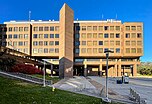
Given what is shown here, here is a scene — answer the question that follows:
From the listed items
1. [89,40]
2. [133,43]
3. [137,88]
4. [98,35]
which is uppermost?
[98,35]

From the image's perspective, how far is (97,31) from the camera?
97.8m

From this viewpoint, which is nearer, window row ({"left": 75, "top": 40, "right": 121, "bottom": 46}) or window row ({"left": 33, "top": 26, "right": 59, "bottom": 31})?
window row ({"left": 75, "top": 40, "right": 121, "bottom": 46})

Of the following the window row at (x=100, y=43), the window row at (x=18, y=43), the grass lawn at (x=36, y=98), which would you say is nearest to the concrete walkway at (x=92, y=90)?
the grass lawn at (x=36, y=98)

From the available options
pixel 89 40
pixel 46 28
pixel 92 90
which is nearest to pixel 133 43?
pixel 89 40

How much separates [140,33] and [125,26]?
6.13m

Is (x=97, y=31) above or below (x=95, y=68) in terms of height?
above

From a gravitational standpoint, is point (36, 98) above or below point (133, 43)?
below

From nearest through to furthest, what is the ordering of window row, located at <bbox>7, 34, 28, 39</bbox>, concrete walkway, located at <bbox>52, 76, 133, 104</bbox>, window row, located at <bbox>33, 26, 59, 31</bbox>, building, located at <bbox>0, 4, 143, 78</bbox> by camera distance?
concrete walkway, located at <bbox>52, 76, 133, 104</bbox> → building, located at <bbox>0, 4, 143, 78</bbox> → window row, located at <bbox>7, 34, 28, 39</bbox> → window row, located at <bbox>33, 26, 59, 31</bbox>

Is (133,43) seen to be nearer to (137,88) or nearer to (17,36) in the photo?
(17,36)

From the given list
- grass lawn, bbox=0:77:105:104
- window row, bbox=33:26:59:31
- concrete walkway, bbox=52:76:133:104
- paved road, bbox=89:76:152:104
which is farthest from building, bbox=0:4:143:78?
grass lawn, bbox=0:77:105:104

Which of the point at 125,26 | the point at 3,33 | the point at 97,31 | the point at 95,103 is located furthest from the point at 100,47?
the point at 95,103

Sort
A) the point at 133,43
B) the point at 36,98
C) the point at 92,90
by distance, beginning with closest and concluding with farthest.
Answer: the point at 36,98 < the point at 92,90 < the point at 133,43

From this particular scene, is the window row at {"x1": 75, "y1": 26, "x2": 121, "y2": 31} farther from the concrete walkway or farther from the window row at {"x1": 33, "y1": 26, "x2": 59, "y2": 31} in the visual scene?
the concrete walkway

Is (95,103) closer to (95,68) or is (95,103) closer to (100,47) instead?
(100,47)
